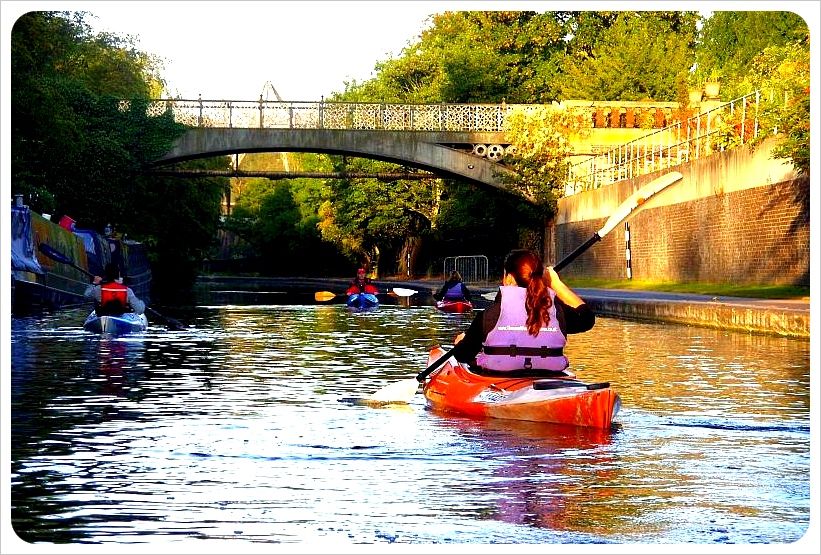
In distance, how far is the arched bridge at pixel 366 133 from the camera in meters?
65.8

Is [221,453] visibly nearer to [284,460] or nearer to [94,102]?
[284,460]

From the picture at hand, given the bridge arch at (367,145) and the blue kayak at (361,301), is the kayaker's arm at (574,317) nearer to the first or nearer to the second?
the blue kayak at (361,301)

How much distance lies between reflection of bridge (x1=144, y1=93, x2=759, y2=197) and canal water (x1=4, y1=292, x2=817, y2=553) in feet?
144

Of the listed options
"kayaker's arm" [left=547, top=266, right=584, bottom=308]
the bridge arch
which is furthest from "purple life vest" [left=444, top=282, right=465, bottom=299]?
"kayaker's arm" [left=547, top=266, right=584, bottom=308]

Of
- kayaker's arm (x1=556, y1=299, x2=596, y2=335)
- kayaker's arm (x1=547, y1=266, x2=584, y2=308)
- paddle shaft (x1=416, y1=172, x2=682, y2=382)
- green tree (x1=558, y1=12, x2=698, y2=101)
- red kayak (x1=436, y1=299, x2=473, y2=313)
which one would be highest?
green tree (x1=558, y1=12, x2=698, y2=101)

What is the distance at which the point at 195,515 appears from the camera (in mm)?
9195

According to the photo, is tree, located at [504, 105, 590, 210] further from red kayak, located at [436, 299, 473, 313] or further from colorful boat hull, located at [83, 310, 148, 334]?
colorful boat hull, located at [83, 310, 148, 334]

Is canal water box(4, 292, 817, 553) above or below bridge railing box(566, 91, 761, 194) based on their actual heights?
below

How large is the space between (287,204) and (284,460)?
113709 mm

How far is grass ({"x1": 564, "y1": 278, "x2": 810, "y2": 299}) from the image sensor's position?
34.7 m

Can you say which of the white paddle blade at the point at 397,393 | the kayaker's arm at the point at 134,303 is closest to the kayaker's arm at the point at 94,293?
the kayaker's arm at the point at 134,303

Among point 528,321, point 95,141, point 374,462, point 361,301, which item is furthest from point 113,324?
point 95,141

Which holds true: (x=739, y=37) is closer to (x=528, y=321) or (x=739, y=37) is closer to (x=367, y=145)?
(x=367, y=145)

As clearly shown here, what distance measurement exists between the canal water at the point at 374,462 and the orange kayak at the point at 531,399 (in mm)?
164
